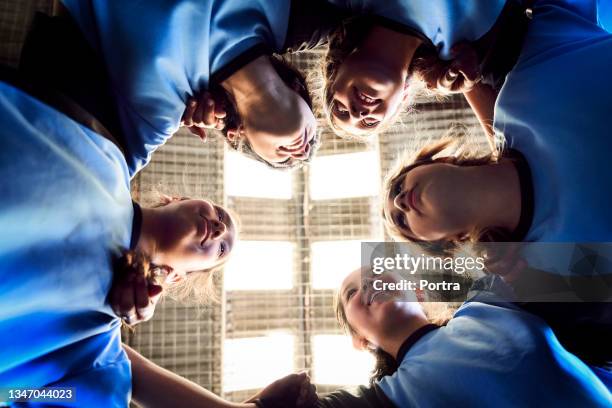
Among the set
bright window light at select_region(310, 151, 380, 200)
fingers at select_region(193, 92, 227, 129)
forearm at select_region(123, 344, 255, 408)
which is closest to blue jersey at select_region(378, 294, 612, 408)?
forearm at select_region(123, 344, 255, 408)

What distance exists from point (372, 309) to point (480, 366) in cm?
26

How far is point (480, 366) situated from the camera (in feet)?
1.92

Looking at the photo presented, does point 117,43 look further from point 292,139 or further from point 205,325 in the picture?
point 205,325

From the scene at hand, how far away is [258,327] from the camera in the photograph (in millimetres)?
1447

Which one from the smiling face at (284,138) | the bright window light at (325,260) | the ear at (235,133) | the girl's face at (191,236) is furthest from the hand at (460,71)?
the bright window light at (325,260)

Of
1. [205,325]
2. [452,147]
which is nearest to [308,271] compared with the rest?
[205,325]

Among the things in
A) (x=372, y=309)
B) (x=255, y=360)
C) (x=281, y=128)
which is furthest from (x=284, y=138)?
(x=255, y=360)

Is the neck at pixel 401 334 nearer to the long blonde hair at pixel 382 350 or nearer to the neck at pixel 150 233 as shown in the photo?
the long blonde hair at pixel 382 350

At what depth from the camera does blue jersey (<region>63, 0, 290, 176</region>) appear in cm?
64

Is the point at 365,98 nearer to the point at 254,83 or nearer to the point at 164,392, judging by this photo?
the point at 254,83

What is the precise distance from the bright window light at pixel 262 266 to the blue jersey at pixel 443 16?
0.92 metres

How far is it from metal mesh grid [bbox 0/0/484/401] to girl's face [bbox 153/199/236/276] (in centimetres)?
59

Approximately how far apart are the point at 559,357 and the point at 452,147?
14.5 inches

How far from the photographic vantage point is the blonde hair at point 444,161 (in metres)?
0.65
